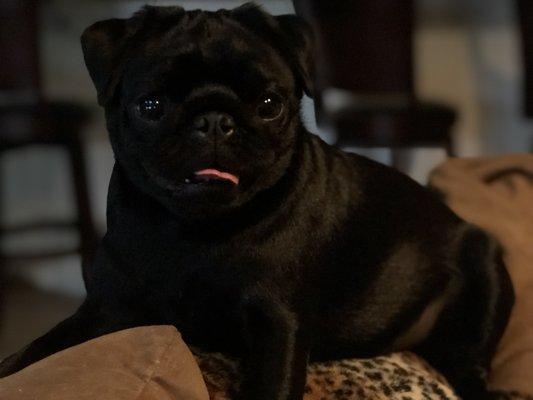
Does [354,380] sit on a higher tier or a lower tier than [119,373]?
lower

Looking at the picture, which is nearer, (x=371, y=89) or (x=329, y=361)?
(x=329, y=361)

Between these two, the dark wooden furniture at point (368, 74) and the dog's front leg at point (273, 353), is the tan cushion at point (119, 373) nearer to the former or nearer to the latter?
the dog's front leg at point (273, 353)

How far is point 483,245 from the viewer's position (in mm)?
1288

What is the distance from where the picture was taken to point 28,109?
4.88 ft

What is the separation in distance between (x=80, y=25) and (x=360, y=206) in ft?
2.26

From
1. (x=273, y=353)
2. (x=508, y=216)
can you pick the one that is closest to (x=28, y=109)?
(x=273, y=353)

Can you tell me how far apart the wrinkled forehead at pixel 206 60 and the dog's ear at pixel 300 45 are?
31 millimetres

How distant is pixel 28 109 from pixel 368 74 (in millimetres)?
698

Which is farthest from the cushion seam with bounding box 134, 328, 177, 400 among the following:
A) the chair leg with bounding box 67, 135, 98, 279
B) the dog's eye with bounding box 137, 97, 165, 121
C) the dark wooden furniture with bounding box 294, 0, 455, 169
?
the dark wooden furniture with bounding box 294, 0, 455, 169

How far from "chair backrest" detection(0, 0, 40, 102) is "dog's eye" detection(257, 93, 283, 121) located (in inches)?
27.6

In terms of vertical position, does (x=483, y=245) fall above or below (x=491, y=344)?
above

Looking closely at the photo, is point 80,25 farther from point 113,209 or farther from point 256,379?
point 256,379

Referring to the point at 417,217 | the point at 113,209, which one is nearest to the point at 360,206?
the point at 417,217

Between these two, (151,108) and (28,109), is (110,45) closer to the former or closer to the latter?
(151,108)
